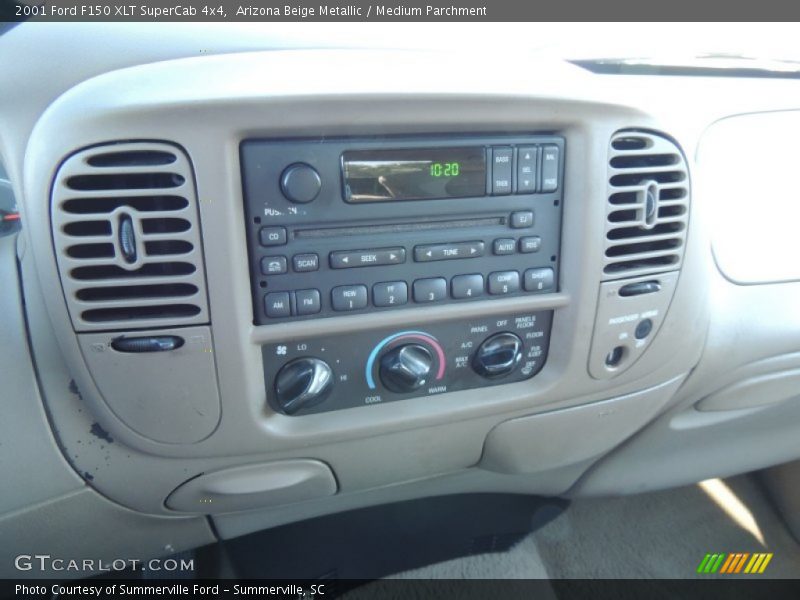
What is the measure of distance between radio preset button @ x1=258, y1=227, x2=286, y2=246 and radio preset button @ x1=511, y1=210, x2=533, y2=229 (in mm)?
384

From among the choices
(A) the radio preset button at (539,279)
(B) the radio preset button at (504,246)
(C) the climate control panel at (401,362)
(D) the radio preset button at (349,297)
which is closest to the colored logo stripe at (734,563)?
(C) the climate control panel at (401,362)

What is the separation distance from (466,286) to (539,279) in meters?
0.14

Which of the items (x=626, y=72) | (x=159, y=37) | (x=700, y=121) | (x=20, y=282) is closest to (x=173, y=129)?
(x=159, y=37)

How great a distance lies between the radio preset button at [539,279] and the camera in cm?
102

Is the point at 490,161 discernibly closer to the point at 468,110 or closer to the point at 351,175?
the point at 468,110

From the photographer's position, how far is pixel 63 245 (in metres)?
0.78

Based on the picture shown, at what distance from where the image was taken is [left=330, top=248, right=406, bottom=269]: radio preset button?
89 centimetres

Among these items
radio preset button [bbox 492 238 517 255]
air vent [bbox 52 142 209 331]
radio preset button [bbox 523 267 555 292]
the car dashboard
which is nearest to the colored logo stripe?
the car dashboard

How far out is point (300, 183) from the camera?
847mm

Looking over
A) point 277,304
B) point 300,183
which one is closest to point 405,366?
point 277,304

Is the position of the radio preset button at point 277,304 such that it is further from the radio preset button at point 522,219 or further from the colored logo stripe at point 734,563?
the colored logo stripe at point 734,563

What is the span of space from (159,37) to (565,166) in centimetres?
66

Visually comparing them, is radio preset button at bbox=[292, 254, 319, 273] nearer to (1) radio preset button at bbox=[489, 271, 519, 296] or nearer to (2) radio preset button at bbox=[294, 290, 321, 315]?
(2) radio preset button at bbox=[294, 290, 321, 315]

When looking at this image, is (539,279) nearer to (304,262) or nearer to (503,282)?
(503,282)
